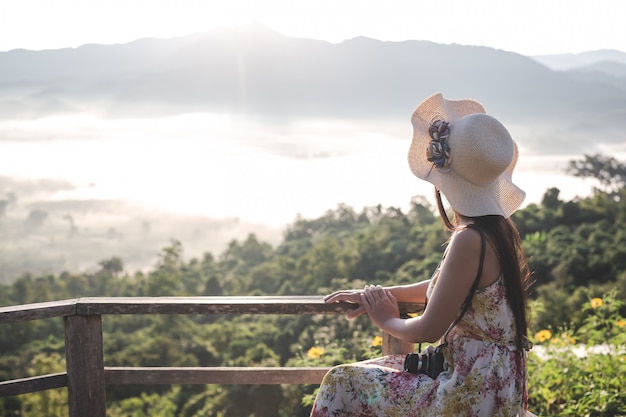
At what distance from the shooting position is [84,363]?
2336mm

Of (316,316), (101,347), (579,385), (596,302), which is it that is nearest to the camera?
(101,347)

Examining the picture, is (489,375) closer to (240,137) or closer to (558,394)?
(558,394)

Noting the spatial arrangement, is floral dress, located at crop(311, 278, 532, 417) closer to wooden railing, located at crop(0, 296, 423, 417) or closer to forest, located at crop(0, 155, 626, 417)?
wooden railing, located at crop(0, 296, 423, 417)

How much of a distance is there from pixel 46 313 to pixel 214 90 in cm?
9313

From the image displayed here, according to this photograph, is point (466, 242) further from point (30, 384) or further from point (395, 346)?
point (30, 384)

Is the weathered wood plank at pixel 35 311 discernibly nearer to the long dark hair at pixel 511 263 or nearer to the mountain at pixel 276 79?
the long dark hair at pixel 511 263

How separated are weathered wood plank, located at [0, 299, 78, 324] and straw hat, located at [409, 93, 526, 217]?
1.17m

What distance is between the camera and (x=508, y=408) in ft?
6.23

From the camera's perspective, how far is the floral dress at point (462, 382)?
1.88 m

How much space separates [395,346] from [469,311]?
1.72 ft

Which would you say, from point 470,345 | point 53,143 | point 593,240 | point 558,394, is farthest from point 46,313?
point 53,143

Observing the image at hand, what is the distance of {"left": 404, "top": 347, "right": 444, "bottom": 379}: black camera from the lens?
1.97 m

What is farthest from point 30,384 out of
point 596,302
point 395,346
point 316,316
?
point 316,316

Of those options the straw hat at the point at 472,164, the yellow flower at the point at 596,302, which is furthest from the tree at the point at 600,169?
the straw hat at the point at 472,164
